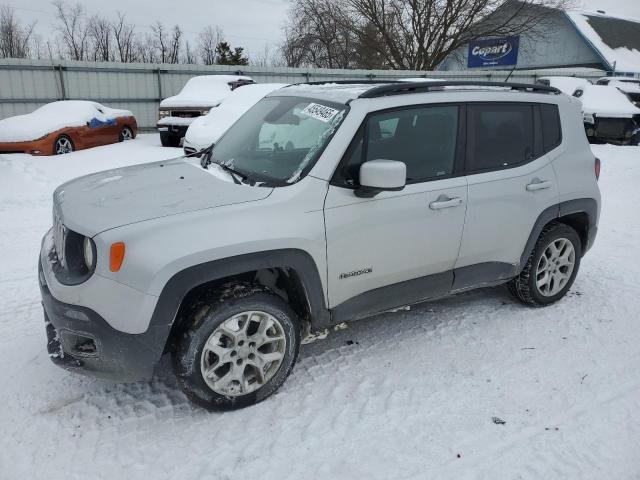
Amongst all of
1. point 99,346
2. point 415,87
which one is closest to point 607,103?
point 415,87

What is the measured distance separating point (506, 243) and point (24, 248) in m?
4.75

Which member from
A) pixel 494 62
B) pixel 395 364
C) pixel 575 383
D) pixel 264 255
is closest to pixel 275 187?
pixel 264 255

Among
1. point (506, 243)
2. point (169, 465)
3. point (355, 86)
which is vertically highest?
point (355, 86)

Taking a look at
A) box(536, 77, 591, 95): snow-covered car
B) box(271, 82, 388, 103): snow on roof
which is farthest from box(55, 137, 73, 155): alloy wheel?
box(536, 77, 591, 95): snow-covered car

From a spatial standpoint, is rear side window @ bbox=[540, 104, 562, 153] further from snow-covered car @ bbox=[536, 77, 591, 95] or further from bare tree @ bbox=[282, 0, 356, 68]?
bare tree @ bbox=[282, 0, 356, 68]

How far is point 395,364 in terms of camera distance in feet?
11.7

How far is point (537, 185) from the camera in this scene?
394cm

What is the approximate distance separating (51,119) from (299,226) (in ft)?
36.8

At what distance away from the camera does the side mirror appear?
298cm

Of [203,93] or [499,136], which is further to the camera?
[203,93]

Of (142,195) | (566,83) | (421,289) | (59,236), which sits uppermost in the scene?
(566,83)

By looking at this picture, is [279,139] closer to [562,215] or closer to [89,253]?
[89,253]

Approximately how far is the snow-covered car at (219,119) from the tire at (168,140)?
2.82 m

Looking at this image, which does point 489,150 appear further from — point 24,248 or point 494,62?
point 494,62
